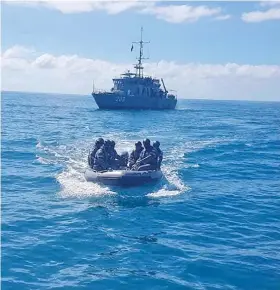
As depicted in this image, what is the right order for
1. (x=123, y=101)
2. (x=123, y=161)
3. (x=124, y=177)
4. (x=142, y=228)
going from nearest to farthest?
(x=142, y=228) → (x=124, y=177) → (x=123, y=161) → (x=123, y=101)

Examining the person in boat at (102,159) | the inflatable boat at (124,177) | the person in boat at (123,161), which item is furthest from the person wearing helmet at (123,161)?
the inflatable boat at (124,177)

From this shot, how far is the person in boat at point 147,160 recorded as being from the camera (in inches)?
956

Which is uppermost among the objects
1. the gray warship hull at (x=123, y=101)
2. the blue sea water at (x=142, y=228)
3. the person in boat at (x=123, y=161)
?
the gray warship hull at (x=123, y=101)

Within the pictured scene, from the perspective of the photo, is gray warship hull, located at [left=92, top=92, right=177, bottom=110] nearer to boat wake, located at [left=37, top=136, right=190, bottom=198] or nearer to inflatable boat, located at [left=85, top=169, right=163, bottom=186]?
boat wake, located at [left=37, top=136, right=190, bottom=198]

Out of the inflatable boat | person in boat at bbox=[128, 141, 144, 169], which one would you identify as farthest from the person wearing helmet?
the inflatable boat

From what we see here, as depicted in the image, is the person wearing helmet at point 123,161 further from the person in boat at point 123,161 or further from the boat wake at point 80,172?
the boat wake at point 80,172

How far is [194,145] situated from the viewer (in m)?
42.0

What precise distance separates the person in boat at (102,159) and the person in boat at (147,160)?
1.63 metres

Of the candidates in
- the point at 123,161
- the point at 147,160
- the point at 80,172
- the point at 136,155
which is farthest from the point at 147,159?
the point at 80,172

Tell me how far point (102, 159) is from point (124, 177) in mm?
2305

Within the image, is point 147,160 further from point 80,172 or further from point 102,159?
point 80,172

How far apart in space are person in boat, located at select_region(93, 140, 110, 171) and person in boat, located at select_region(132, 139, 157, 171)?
1.63 metres

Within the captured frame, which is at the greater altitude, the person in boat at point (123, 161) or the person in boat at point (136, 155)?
the person in boat at point (136, 155)

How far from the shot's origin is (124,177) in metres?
22.9
